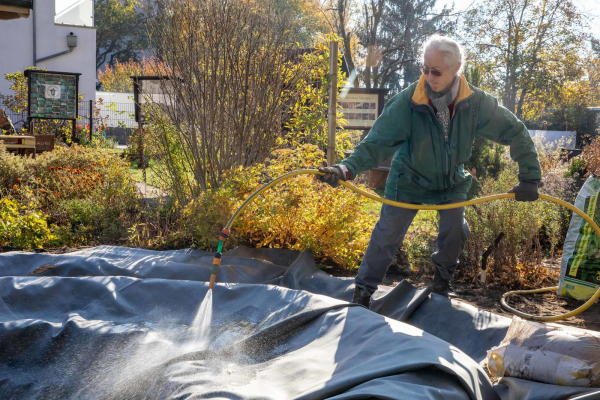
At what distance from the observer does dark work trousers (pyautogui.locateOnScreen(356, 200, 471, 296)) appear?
3387 millimetres

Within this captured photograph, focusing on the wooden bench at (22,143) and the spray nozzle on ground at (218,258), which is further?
the wooden bench at (22,143)

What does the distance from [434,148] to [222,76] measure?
9.79 feet

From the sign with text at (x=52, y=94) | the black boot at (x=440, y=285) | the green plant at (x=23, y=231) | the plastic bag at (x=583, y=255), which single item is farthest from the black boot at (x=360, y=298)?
the sign with text at (x=52, y=94)

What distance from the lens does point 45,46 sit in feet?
66.0

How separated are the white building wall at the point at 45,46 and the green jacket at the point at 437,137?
18088 mm

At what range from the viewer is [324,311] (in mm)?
2648

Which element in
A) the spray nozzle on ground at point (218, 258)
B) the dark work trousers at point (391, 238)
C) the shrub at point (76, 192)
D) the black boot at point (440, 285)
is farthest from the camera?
the shrub at point (76, 192)

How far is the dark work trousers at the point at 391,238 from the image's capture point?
3.39 metres

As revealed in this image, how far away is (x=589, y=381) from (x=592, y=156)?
4.76m

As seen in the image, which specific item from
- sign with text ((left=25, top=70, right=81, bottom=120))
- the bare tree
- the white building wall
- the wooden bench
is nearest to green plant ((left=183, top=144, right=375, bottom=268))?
the bare tree

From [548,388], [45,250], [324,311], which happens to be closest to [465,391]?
[548,388]

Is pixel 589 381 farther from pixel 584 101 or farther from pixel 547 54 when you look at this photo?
pixel 584 101

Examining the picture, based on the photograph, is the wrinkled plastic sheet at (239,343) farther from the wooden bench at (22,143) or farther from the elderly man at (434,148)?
the wooden bench at (22,143)

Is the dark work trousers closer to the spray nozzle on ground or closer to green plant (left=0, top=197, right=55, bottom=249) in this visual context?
the spray nozzle on ground
